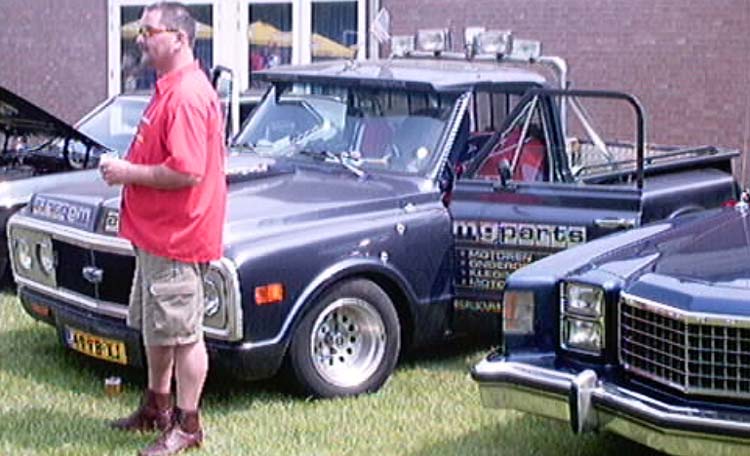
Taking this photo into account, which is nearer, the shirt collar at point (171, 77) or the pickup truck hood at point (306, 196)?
the shirt collar at point (171, 77)

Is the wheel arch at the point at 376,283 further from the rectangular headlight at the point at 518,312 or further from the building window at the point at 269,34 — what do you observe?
the building window at the point at 269,34

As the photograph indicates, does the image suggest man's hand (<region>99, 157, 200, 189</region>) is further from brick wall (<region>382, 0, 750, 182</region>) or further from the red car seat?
brick wall (<region>382, 0, 750, 182</region>)

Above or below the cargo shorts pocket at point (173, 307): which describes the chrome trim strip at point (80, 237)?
above

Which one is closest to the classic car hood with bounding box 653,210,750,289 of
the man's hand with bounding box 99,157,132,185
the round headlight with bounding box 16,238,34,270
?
the man's hand with bounding box 99,157,132,185

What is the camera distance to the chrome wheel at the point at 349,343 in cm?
664

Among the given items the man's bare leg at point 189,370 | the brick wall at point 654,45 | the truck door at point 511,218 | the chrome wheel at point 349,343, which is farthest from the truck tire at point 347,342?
the brick wall at point 654,45

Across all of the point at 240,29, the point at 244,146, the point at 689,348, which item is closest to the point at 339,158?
the point at 244,146

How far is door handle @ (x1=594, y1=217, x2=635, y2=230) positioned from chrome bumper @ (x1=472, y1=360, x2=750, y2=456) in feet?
4.85

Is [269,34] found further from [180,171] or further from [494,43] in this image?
[180,171]

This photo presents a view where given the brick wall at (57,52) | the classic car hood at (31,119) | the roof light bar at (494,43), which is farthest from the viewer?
the brick wall at (57,52)

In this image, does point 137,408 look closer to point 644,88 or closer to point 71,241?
point 71,241

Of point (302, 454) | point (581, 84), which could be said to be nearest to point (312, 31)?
point (581, 84)

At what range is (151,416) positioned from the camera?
19.9 ft

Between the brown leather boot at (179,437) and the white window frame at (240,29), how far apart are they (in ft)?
30.2
